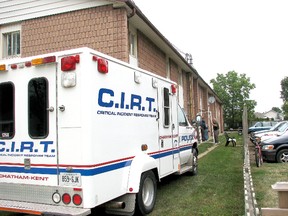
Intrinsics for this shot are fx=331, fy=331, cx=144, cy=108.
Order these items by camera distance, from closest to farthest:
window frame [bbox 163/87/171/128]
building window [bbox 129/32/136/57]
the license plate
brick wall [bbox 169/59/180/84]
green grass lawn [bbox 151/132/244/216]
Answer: the license plate, green grass lawn [bbox 151/132/244/216], window frame [bbox 163/87/171/128], building window [bbox 129/32/136/57], brick wall [bbox 169/59/180/84]

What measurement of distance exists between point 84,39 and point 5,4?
14.0 ft

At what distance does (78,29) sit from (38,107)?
25.4ft

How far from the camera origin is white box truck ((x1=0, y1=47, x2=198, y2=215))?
455 centimetres

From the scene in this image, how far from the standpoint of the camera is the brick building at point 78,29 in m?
11.3

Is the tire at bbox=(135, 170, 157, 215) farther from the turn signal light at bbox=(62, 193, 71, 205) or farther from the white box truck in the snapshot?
the turn signal light at bbox=(62, 193, 71, 205)

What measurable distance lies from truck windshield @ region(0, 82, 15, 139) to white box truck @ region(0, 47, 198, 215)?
0.02 m

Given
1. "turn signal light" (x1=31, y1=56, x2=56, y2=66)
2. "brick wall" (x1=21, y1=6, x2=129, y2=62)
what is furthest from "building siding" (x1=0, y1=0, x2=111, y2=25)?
"turn signal light" (x1=31, y1=56, x2=56, y2=66)

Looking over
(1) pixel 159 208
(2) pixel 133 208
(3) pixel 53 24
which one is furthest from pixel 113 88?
(3) pixel 53 24

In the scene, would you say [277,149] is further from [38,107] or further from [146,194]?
→ [38,107]

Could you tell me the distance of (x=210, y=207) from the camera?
6.32m

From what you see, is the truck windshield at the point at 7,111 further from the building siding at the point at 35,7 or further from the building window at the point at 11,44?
the building window at the point at 11,44

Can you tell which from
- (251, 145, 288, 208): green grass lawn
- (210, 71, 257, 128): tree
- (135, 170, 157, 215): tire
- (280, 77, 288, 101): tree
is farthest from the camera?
(280, 77, 288, 101): tree

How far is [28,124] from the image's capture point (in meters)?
4.99

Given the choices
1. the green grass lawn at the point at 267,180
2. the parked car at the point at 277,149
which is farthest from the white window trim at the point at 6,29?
the parked car at the point at 277,149
